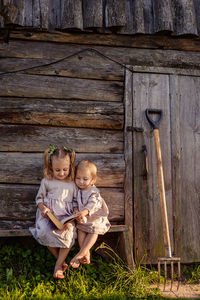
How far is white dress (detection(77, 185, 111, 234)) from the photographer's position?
3.91 meters

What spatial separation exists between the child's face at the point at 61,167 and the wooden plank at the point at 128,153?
86 centimetres

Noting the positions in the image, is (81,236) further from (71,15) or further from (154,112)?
(71,15)

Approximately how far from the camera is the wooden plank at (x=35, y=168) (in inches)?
169

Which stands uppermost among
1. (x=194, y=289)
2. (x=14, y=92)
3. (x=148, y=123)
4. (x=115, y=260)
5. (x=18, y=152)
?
(x=14, y=92)

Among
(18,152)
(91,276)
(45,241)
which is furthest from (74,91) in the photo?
(91,276)

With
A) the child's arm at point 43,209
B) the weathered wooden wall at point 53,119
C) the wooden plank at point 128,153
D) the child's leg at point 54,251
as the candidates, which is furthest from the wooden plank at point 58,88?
the child's leg at point 54,251

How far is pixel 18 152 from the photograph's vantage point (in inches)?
172

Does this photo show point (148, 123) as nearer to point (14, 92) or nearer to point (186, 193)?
point (186, 193)

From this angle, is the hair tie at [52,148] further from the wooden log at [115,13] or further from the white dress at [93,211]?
the wooden log at [115,13]

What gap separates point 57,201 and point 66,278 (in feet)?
2.67

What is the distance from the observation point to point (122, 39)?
Result: 15.2 ft

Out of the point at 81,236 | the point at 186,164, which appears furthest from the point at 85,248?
the point at 186,164

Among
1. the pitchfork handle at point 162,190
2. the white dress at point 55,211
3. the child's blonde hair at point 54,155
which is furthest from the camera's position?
the pitchfork handle at point 162,190

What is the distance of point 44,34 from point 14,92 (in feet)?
2.61
